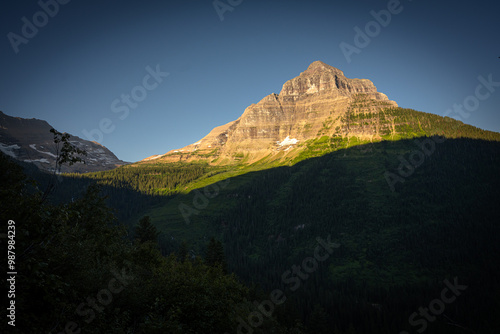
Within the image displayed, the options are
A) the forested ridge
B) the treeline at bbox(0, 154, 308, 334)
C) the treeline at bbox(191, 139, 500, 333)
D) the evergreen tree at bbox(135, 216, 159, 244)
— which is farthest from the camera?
the treeline at bbox(191, 139, 500, 333)

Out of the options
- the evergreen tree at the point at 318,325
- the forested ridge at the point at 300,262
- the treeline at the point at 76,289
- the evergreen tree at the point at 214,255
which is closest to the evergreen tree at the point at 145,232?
the forested ridge at the point at 300,262

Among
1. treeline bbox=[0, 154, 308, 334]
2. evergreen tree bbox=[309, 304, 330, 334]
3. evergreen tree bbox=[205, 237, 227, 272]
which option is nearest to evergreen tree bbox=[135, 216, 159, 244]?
evergreen tree bbox=[205, 237, 227, 272]

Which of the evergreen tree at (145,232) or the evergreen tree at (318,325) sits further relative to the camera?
the evergreen tree at (318,325)

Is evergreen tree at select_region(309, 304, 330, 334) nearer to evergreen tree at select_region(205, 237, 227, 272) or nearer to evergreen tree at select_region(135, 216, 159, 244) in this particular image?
evergreen tree at select_region(205, 237, 227, 272)

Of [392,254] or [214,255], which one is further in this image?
[392,254]

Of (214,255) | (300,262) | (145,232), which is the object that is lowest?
(300,262)

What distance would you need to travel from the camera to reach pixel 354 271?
135000 mm

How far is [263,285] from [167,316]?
115501mm

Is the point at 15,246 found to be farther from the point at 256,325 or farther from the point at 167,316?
the point at 256,325

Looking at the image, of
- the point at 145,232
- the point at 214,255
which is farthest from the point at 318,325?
the point at 145,232

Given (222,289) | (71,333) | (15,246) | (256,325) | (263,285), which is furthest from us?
(263,285)

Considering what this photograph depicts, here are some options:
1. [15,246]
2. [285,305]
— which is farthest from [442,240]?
[15,246]

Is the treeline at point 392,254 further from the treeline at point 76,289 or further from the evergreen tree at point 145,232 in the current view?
the treeline at point 76,289

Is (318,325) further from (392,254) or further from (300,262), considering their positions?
(392,254)
